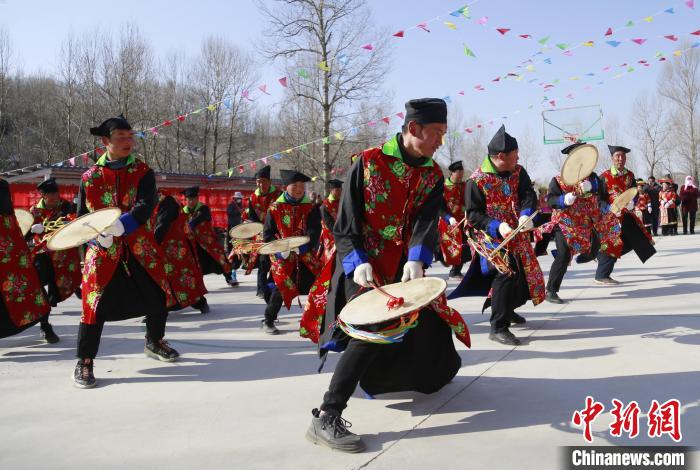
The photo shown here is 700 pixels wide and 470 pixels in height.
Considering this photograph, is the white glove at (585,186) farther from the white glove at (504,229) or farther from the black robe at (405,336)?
the black robe at (405,336)

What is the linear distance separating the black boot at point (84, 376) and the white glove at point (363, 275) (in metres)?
2.10

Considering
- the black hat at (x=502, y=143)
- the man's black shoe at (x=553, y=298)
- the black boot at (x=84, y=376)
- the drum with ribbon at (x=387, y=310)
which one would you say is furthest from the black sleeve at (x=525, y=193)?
the black boot at (x=84, y=376)

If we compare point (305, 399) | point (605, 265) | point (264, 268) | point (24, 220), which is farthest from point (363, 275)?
point (605, 265)

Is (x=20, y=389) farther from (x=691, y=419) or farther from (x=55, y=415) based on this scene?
(x=691, y=419)

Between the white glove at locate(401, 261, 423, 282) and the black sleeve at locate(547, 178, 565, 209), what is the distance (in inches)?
149

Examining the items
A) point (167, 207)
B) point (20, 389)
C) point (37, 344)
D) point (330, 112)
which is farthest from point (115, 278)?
point (330, 112)

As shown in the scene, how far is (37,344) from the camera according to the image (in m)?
5.10

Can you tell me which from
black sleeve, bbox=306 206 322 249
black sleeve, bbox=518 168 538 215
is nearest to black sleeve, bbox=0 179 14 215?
black sleeve, bbox=306 206 322 249

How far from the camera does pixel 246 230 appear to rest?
6.11 m

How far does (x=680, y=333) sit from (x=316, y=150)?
2182 cm

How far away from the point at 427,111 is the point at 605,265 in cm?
534

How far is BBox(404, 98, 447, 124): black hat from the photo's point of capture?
279 cm

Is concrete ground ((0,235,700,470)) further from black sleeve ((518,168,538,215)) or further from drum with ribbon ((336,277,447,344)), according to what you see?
black sleeve ((518,168,538,215))

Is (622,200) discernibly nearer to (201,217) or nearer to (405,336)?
(405,336)
